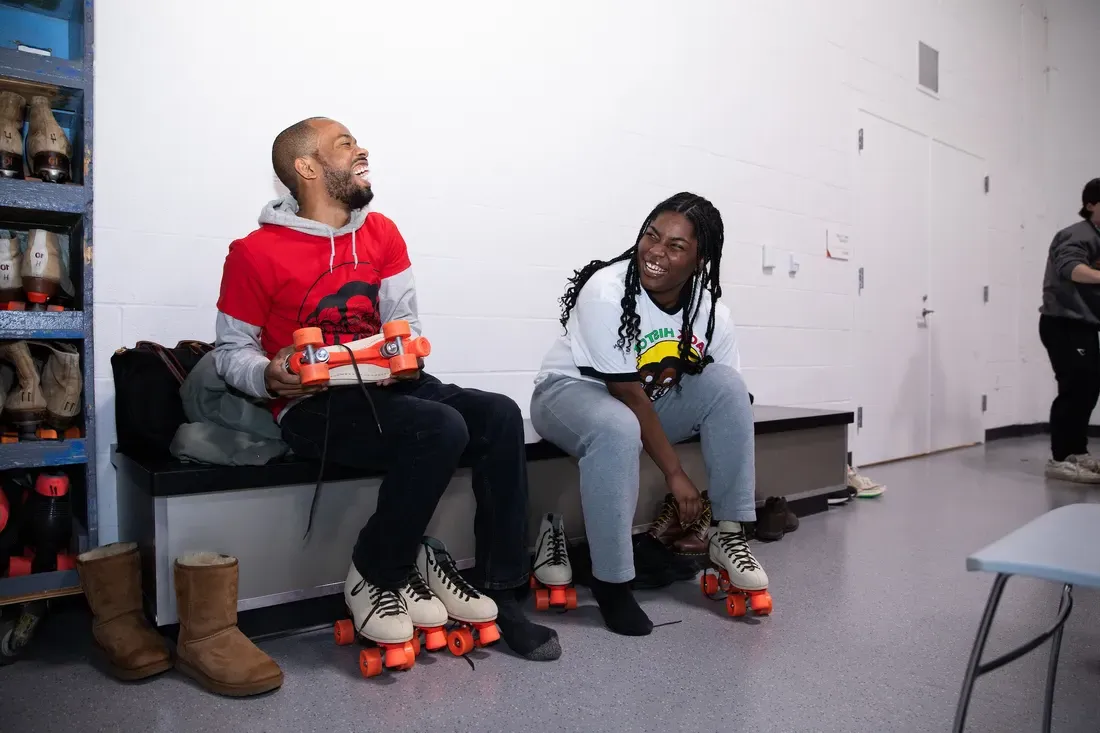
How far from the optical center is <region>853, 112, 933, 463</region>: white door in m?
4.33

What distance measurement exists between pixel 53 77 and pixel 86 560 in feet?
3.26

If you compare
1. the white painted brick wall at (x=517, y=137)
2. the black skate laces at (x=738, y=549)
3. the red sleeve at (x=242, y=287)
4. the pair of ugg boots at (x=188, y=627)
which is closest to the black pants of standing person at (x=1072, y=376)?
the white painted brick wall at (x=517, y=137)

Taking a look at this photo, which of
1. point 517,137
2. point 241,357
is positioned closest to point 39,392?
point 241,357

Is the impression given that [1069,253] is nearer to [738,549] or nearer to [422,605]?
[738,549]

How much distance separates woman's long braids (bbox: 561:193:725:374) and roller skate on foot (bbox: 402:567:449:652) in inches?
28.4

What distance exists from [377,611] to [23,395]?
872 millimetres

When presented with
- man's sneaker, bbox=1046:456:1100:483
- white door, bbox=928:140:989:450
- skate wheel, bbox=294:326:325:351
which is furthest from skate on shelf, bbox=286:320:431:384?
white door, bbox=928:140:989:450

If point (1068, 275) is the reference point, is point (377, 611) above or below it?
below

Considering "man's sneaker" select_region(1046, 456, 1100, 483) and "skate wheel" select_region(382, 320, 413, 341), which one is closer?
"skate wheel" select_region(382, 320, 413, 341)

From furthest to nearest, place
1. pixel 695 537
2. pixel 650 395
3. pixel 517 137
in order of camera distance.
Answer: pixel 517 137 < pixel 695 537 < pixel 650 395

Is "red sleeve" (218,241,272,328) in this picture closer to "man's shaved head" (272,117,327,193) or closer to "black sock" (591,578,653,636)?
"man's shaved head" (272,117,327,193)

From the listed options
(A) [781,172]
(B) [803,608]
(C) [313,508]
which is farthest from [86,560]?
(A) [781,172]

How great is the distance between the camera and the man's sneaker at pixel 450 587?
→ 170cm

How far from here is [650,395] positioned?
2.09 m
